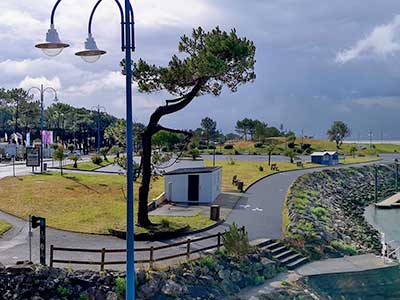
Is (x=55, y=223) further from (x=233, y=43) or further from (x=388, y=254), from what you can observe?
(x=388, y=254)

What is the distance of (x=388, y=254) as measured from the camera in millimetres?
28641

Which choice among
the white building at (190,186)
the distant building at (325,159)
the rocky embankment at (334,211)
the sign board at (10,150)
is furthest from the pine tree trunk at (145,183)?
the sign board at (10,150)

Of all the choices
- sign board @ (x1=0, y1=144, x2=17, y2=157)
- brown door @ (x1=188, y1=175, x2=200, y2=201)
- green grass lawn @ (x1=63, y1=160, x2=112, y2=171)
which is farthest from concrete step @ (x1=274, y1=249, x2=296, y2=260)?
sign board @ (x1=0, y1=144, x2=17, y2=157)

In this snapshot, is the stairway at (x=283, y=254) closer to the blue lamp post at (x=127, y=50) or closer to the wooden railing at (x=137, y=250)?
the wooden railing at (x=137, y=250)

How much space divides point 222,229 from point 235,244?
17.8 ft

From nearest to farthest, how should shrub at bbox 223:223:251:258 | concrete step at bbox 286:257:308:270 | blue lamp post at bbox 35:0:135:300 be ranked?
blue lamp post at bbox 35:0:135:300, shrub at bbox 223:223:251:258, concrete step at bbox 286:257:308:270

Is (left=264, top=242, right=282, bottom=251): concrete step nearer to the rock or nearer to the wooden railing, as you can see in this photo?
the wooden railing

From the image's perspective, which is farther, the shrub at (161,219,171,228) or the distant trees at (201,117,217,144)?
the distant trees at (201,117,217,144)

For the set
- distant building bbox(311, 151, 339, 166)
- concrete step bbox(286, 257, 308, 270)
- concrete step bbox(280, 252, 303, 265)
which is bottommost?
concrete step bbox(286, 257, 308, 270)

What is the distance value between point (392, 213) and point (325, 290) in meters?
31.4

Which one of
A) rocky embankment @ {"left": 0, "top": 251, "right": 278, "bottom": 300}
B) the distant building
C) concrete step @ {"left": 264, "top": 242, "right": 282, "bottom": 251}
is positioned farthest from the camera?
the distant building

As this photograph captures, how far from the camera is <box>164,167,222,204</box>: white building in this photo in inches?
1531

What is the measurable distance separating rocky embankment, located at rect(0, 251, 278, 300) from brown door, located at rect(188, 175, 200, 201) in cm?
1685

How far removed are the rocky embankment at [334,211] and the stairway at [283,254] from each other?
0.82 m
